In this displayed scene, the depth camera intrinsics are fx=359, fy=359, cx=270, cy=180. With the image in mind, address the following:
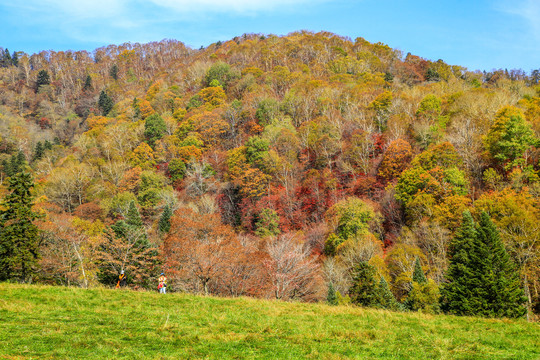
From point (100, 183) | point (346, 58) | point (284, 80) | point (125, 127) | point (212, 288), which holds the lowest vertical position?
point (212, 288)

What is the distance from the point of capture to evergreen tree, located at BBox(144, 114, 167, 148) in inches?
3228

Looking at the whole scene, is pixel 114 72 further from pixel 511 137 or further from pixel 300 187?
pixel 511 137

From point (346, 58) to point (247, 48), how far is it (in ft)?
131

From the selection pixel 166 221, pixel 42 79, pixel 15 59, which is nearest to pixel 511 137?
pixel 166 221

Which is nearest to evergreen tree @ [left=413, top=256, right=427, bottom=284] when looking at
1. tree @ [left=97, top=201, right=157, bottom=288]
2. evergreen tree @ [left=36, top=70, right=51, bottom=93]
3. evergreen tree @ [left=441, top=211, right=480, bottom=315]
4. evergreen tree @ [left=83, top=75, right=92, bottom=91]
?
evergreen tree @ [left=441, top=211, right=480, bottom=315]

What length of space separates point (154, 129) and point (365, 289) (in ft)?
216

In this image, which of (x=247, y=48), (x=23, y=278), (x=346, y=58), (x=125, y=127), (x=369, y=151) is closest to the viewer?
(x=23, y=278)

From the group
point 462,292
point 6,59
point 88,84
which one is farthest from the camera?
point 6,59

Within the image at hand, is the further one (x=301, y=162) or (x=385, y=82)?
(x=385, y=82)

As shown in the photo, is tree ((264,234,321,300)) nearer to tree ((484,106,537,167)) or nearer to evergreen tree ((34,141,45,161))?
tree ((484,106,537,167))

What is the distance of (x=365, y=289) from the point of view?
98.9 feet

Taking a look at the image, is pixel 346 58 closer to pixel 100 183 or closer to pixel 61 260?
pixel 100 183

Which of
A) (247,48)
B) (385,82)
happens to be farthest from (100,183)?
(247,48)

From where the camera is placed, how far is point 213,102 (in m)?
90.2
